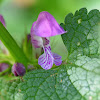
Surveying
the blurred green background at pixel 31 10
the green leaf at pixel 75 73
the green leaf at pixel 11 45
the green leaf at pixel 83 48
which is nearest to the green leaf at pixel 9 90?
the green leaf at pixel 75 73

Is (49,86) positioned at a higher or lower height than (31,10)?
higher

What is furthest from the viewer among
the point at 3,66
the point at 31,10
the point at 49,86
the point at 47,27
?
the point at 31,10

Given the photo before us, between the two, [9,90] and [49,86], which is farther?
[9,90]

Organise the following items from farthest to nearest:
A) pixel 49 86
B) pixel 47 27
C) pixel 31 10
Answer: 1. pixel 31 10
2. pixel 47 27
3. pixel 49 86

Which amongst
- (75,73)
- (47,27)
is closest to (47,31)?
(47,27)

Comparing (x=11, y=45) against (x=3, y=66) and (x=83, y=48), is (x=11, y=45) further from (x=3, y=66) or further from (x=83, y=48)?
(x=83, y=48)

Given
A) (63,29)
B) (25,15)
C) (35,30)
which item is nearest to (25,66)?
(35,30)

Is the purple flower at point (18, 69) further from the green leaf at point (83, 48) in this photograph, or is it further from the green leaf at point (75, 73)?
the green leaf at point (83, 48)
